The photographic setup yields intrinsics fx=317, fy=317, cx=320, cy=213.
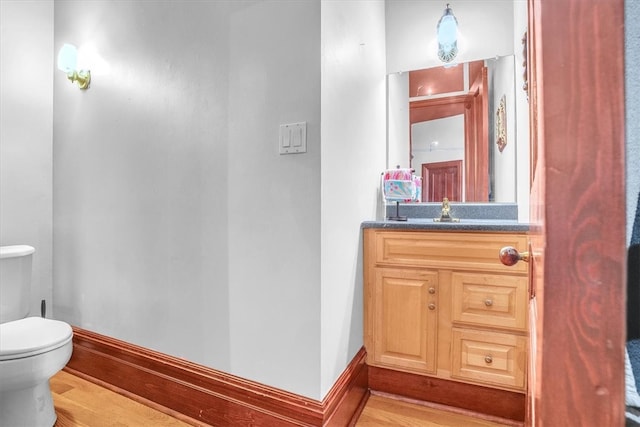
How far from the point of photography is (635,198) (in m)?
0.30

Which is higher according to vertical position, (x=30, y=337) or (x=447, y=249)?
(x=447, y=249)

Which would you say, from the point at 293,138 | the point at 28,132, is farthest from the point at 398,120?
the point at 28,132

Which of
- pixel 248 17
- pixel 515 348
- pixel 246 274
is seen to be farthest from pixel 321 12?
pixel 515 348

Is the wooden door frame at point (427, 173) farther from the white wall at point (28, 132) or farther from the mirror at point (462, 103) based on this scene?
the white wall at point (28, 132)

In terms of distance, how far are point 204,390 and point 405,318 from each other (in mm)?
1016

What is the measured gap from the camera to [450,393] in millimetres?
1578

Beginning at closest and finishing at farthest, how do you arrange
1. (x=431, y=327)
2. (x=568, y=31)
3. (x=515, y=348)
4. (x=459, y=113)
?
1. (x=568, y=31)
2. (x=515, y=348)
3. (x=431, y=327)
4. (x=459, y=113)

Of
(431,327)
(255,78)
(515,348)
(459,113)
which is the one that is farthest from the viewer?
(459,113)

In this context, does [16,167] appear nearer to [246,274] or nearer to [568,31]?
[246,274]

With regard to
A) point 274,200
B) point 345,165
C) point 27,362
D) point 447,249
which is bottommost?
point 27,362

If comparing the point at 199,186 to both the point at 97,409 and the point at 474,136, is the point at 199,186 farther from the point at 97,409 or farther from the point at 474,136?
the point at 474,136

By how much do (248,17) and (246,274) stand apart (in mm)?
1070

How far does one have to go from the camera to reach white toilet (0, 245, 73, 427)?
123 cm

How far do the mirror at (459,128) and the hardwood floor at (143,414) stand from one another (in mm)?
1237
